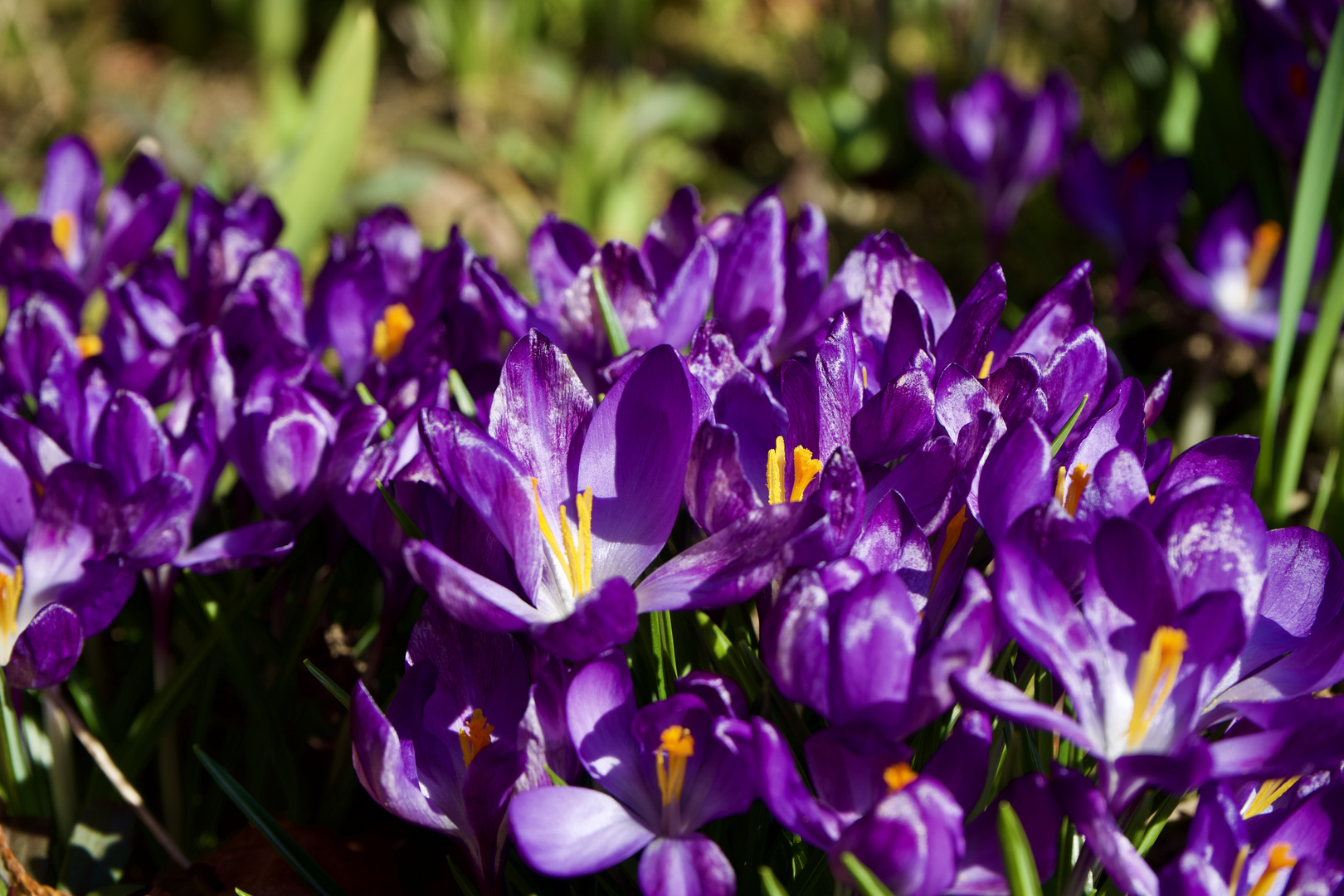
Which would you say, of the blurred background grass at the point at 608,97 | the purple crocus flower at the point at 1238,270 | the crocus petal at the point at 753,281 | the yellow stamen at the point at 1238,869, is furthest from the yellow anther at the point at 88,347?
the purple crocus flower at the point at 1238,270

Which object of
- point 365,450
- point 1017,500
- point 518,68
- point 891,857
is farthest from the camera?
point 518,68

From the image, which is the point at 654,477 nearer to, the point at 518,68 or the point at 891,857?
the point at 891,857

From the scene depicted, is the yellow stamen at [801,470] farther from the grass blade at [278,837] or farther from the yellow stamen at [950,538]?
the grass blade at [278,837]

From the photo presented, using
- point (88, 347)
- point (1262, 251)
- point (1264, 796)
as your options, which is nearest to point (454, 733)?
point (1264, 796)

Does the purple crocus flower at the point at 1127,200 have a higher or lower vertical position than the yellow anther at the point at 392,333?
higher

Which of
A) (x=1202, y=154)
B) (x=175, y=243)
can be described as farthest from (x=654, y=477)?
(x=1202, y=154)

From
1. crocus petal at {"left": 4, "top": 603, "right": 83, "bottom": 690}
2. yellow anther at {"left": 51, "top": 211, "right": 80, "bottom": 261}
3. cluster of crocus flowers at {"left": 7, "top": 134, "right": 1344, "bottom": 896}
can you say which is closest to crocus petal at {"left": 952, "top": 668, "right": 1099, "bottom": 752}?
cluster of crocus flowers at {"left": 7, "top": 134, "right": 1344, "bottom": 896}
